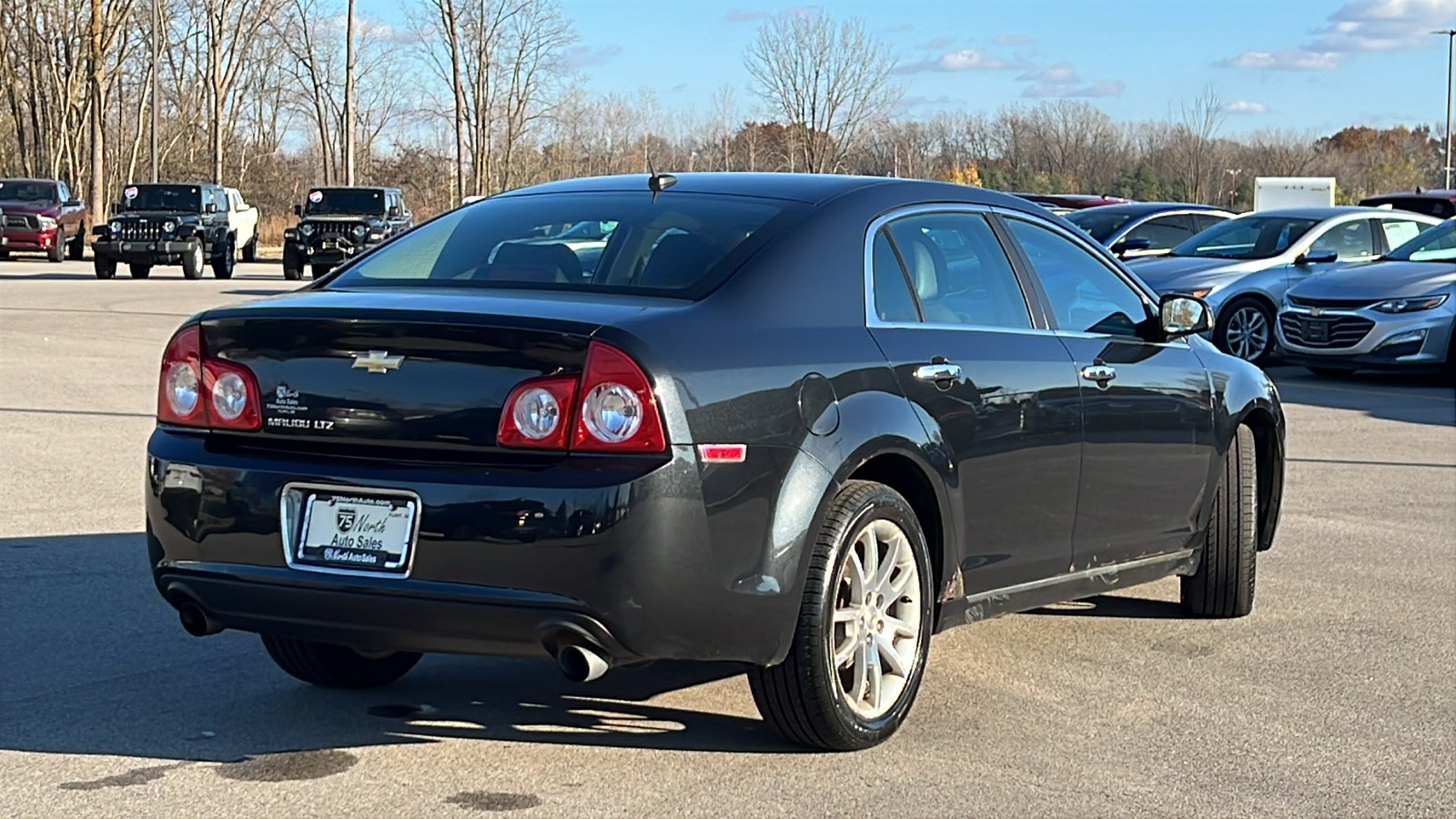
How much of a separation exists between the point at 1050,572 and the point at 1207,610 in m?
1.39

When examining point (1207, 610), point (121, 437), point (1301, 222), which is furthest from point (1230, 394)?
point (1301, 222)

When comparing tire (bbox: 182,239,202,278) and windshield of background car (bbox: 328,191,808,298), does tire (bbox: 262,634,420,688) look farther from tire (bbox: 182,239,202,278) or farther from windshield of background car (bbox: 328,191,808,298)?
tire (bbox: 182,239,202,278)

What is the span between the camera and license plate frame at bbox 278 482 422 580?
4520 millimetres

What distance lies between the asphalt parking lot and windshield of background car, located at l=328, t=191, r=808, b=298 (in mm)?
1281

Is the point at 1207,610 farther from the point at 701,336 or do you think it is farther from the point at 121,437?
the point at 121,437

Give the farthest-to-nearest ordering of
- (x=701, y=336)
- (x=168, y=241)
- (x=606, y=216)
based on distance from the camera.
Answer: (x=168, y=241) → (x=606, y=216) → (x=701, y=336)

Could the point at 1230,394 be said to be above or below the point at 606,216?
below

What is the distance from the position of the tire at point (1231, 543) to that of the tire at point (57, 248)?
35993mm

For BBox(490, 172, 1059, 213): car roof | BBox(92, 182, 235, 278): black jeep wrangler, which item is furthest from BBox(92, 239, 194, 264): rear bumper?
BBox(490, 172, 1059, 213): car roof

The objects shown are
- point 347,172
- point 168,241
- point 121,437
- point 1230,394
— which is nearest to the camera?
point 1230,394

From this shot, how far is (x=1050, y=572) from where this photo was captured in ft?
19.3

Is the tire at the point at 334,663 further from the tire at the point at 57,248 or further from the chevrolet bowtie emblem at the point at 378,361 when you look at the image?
the tire at the point at 57,248

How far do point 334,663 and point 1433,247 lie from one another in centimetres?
1521

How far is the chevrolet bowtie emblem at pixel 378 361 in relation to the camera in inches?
181
